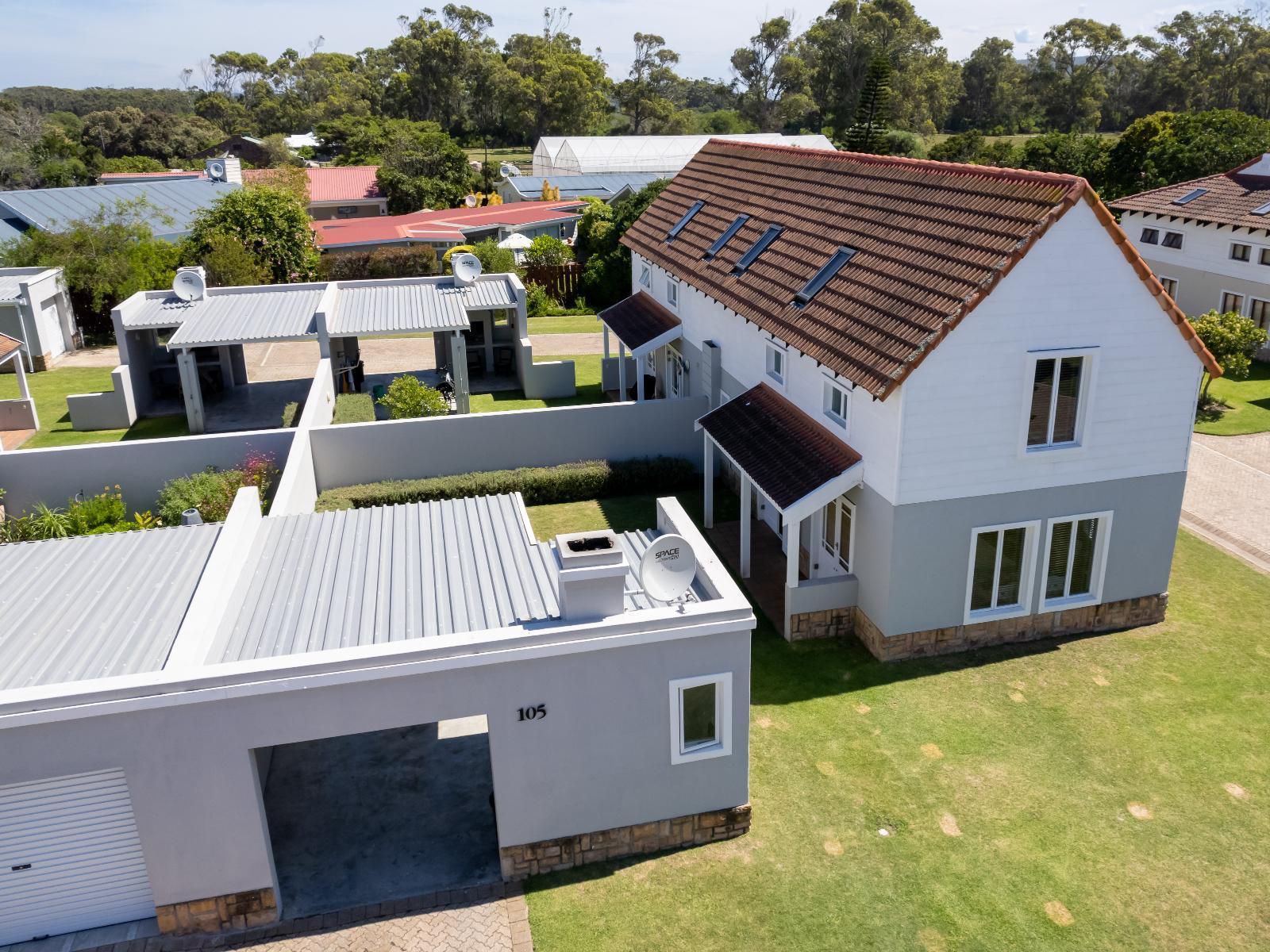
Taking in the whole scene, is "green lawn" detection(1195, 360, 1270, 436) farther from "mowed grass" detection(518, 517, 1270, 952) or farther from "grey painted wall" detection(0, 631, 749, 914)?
Result: "grey painted wall" detection(0, 631, 749, 914)

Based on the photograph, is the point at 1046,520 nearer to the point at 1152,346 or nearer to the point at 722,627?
the point at 1152,346

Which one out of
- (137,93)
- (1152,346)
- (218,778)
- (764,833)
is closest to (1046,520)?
(1152,346)

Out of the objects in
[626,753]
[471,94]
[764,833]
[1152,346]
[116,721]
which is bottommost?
[764,833]

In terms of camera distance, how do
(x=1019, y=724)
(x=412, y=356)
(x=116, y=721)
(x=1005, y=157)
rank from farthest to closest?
(x=1005, y=157)
(x=412, y=356)
(x=1019, y=724)
(x=116, y=721)

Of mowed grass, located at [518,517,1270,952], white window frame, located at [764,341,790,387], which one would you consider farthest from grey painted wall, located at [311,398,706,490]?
mowed grass, located at [518,517,1270,952]

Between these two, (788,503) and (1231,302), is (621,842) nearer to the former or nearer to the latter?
(788,503)

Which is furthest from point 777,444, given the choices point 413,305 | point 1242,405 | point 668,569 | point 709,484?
point 1242,405
